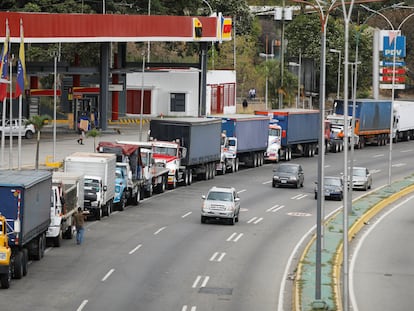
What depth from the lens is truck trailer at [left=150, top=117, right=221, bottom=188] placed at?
63.1 meters

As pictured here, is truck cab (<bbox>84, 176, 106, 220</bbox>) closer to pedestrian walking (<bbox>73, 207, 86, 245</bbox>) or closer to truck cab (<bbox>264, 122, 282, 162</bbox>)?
pedestrian walking (<bbox>73, 207, 86, 245</bbox>)

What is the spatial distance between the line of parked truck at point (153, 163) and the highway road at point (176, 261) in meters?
0.81

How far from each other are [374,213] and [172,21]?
121ft

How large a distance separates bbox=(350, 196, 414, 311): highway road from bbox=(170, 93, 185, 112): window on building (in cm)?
5105

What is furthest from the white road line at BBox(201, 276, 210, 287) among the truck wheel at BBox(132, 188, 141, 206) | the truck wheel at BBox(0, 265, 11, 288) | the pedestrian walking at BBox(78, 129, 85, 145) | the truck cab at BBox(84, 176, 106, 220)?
the pedestrian walking at BBox(78, 129, 85, 145)

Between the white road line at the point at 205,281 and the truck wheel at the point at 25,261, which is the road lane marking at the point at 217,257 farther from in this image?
the truck wheel at the point at 25,261

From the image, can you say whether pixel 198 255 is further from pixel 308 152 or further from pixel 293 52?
pixel 293 52

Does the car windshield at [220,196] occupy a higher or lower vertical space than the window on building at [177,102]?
lower

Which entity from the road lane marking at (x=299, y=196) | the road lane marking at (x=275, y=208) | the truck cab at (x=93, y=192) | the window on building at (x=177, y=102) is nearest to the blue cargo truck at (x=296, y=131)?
the road lane marking at (x=299, y=196)

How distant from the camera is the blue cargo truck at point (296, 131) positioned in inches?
3211

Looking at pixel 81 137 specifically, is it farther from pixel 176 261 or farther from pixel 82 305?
pixel 82 305

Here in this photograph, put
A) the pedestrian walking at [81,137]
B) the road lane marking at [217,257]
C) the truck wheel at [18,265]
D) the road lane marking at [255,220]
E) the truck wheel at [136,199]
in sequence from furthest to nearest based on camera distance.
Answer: the pedestrian walking at [81,137]
the truck wheel at [136,199]
the road lane marking at [255,220]
the road lane marking at [217,257]
the truck wheel at [18,265]

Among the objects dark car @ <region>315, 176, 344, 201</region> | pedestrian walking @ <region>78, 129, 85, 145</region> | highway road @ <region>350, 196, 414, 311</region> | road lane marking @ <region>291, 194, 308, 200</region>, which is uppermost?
pedestrian walking @ <region>78, 129, 85, 145</region>

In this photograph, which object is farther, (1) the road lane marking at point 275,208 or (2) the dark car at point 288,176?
(2) the dark car at point 288,176
